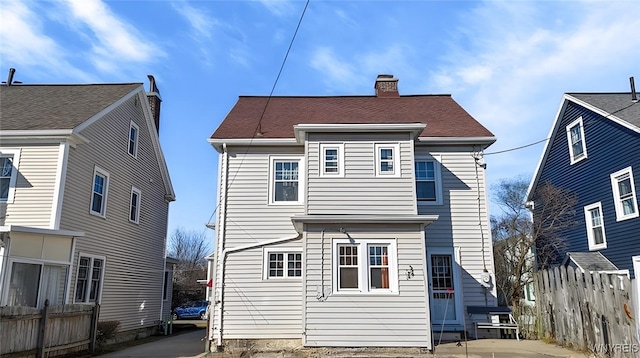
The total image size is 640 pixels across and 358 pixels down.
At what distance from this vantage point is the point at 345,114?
15680 millimetres

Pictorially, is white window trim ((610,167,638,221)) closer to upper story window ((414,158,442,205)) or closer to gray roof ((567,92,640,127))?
gray roof ((567,92,640,127))

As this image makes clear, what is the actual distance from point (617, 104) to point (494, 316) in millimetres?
9599

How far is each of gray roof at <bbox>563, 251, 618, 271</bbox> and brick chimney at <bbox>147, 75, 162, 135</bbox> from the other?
17330mm

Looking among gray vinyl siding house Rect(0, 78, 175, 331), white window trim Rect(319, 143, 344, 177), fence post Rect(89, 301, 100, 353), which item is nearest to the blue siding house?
white window trim Rect(319, 143, 344, 177)

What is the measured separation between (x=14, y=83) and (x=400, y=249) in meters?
16.2

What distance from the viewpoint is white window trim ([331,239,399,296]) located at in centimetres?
1111

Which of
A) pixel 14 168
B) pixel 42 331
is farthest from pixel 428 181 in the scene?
pixel 14 168

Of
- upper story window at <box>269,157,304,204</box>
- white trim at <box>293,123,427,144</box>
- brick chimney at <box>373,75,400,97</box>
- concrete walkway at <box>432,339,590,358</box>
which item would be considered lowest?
concrete walkway at <box>432,339,590,358</box>

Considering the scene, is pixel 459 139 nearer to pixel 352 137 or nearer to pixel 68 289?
pixel 352 137

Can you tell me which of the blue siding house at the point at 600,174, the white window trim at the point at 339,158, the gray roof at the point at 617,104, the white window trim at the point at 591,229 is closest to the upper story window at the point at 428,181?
the white window trim at the point at 339,158

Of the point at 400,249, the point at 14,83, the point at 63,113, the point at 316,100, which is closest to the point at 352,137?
the point at 400,249

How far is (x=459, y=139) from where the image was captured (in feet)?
46.3

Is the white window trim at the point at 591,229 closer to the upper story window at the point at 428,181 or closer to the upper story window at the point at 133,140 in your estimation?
the upper story window at the point at 428,181

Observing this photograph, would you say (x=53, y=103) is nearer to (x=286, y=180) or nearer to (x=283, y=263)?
(x=286, y=180)
